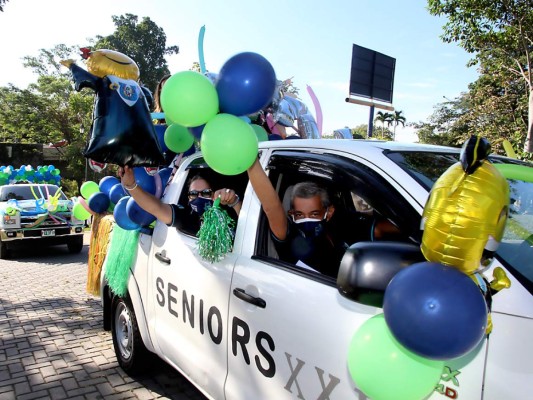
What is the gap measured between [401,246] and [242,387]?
1.24 m

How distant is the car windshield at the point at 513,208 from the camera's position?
1.48 metres

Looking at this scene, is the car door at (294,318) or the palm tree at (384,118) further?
the palm tree at (384,118)

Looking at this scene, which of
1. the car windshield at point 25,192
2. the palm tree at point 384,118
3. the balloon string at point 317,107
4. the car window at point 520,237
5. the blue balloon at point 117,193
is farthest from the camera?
the palm tree at point 384,118

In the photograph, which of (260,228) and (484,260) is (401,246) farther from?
(260,228)

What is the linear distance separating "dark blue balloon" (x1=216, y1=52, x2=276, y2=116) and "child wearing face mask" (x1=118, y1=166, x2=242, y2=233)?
0.63 metres

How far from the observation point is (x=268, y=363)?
1986 millimetres

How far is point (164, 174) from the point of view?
12.0ft

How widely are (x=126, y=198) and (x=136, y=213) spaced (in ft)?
0.96

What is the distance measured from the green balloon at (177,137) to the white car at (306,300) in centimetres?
35

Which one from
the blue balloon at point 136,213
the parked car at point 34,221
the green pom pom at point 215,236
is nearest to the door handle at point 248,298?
the green pom pom at point 215,236

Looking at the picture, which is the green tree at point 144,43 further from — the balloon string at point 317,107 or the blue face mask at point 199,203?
the blue face mask at point 199,203

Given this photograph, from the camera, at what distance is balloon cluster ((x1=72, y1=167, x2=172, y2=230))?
10.0ft

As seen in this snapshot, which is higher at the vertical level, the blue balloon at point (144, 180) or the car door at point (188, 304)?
the blue balloon at point (144, 180)

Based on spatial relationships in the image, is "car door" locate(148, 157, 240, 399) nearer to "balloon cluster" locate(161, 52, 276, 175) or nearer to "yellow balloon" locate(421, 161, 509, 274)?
"balloon cluster" locate(161, 52, 276, 175)
